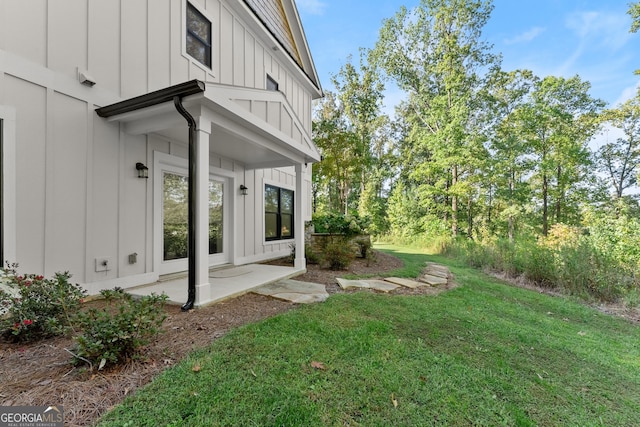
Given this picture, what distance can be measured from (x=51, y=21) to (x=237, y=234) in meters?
4.58

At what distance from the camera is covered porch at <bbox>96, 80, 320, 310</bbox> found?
11.5ft

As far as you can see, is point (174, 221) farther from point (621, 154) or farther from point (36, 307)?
point (621, 154)

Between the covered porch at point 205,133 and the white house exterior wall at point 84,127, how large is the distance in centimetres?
28

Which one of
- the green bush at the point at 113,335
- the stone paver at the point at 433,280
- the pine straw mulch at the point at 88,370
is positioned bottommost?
the stone paver at the point at 433,280

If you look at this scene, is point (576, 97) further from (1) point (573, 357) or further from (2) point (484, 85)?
(1) point (573, 357)

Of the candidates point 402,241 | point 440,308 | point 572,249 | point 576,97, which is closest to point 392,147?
point 402,241

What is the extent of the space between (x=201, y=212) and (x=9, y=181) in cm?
203

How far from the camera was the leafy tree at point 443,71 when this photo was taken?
15.0 metres

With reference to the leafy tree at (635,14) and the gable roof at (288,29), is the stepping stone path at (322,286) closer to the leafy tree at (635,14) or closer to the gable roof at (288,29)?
the gable roof at (288,29)

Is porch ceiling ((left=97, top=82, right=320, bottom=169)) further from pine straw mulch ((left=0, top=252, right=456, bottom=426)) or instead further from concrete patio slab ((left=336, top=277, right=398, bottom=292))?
concrete patio slab ((left=336, top=277, right=398, bottom=292))

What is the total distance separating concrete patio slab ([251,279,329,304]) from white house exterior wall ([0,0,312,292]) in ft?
6.53

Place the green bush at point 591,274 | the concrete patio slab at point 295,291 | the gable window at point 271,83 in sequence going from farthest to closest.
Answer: the gable window at point 271,83 → the green bush at point 591,274 → the concrete patio slab at point 295,291

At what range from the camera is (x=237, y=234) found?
21.9ft

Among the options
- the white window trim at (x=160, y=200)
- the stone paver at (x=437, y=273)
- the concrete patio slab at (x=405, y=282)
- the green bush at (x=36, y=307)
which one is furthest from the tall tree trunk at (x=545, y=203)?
the green bush at (x=36, y=307)
